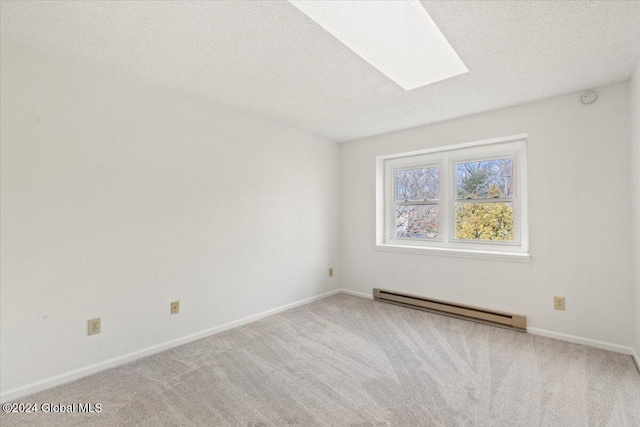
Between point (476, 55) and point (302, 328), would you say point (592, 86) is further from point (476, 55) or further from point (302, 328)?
point (302, 328)

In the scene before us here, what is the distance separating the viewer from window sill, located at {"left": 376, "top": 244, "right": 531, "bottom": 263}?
300 centimetres

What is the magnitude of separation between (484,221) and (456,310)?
41.8 inches

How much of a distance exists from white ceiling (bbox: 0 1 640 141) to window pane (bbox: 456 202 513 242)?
1134mm

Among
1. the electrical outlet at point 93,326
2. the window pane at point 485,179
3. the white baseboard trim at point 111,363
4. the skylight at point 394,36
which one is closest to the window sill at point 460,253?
the window pane at point 485,179

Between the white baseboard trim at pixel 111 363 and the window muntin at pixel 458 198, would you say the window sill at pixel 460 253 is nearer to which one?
the window muntin at pixel 458 198

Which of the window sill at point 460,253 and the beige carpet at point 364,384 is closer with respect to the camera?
the beige carpet at point 364,384

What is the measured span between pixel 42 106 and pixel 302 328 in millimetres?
2758

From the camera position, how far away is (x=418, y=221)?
13.0 feet

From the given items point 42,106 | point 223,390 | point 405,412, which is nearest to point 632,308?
point 405,412

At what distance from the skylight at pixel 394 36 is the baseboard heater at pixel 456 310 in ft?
7.82

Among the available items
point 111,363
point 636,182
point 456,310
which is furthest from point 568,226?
point 111,363

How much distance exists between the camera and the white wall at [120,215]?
193 centimetres

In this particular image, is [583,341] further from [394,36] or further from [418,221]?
[394,36]

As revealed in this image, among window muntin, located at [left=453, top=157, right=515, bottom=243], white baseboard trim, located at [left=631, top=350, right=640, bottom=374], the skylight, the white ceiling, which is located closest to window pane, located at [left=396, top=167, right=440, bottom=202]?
window muntin, located at [left=453, top=157, right=515, bottom=243]
